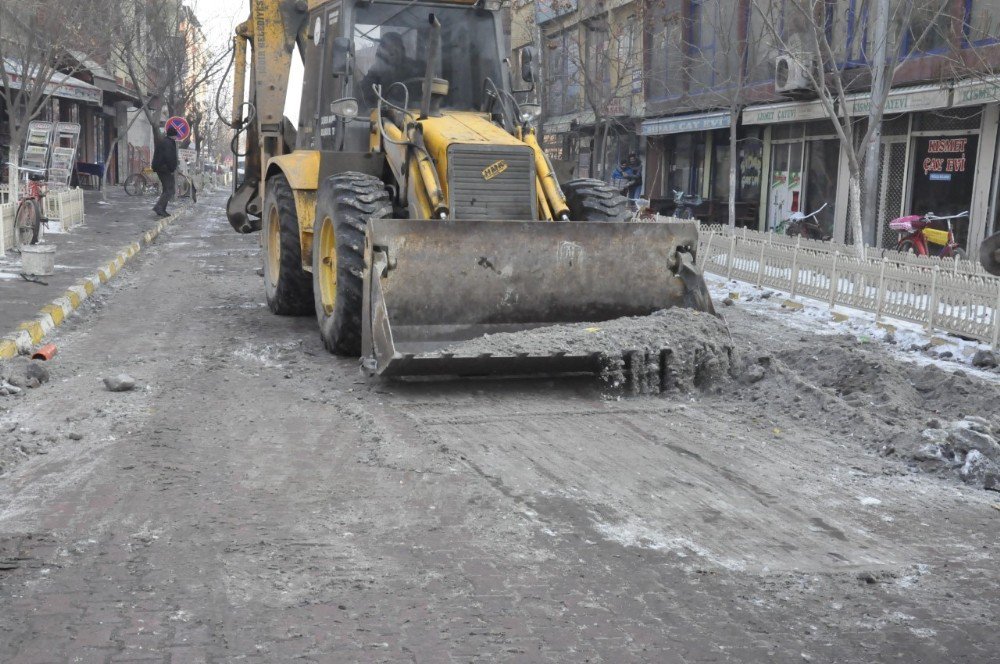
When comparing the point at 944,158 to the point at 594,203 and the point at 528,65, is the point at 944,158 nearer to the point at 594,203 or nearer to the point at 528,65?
the point at 528,65

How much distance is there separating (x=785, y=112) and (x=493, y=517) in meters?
20.3

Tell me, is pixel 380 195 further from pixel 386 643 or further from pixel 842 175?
pixel 842 175

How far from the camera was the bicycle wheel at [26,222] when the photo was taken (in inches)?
630

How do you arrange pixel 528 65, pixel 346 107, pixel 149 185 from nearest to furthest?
1. pixel 346 107
2. pixel 528 65
3. pixel 149 185

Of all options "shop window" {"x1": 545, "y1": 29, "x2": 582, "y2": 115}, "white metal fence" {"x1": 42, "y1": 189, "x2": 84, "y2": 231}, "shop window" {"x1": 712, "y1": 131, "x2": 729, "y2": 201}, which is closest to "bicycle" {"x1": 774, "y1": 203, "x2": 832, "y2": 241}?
"shop window" {"x1": 712, "y1": 131, "x2": 729, "y2": 201}

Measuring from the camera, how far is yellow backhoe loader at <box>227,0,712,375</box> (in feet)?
26.1

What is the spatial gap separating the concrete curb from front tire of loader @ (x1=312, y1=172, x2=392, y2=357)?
258 centimetres

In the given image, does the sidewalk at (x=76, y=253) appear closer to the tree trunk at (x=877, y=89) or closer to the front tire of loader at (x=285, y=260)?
the front tire of loader at (x=285, y=260)

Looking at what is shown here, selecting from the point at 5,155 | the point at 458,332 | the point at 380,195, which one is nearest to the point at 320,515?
the point at 458,332

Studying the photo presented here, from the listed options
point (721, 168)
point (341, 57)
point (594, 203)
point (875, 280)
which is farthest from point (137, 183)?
point (594, 203)

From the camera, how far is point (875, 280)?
Result: 11938mm

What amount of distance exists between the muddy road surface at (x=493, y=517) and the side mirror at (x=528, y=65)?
3377 mm

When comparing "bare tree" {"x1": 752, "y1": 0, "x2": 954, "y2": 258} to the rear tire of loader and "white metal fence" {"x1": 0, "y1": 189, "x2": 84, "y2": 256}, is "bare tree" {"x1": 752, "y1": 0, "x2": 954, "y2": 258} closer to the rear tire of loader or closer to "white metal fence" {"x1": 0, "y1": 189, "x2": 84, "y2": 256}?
the rear tire of loader

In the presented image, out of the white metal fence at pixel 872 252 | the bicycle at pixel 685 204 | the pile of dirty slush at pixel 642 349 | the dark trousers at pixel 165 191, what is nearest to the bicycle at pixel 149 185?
the dark trousers at pixel 165 191
